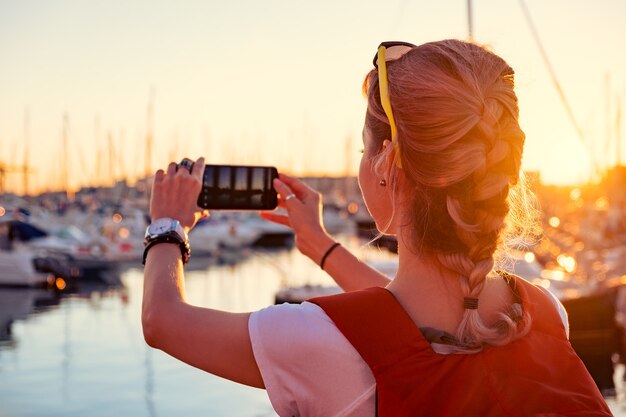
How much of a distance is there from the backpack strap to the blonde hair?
0.42 ft

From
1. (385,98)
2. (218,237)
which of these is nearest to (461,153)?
(385,98)

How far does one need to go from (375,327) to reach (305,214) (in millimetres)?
885

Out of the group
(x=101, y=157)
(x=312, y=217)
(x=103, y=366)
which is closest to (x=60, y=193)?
(x=101, y=157)

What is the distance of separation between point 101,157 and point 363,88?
66.1m

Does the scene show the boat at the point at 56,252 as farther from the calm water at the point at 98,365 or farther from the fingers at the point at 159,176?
the fingers at the point at 159,176

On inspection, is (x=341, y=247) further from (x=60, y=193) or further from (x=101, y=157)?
(x=60, y=193)

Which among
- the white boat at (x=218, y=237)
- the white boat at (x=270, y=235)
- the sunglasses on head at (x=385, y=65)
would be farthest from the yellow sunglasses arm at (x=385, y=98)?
the white boat at (x=270, y=235)

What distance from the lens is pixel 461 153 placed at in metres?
1.37

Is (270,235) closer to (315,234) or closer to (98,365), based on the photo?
(98,365)

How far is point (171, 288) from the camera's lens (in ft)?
Answer: 4.88

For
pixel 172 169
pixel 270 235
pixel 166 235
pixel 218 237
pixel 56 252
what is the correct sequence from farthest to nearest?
pixel 270 235 < pixel 218 237 < pixel 56 252 < pixel 172 169 < pixel 166 235

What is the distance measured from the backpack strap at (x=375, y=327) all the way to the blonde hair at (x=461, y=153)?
0.42 feet

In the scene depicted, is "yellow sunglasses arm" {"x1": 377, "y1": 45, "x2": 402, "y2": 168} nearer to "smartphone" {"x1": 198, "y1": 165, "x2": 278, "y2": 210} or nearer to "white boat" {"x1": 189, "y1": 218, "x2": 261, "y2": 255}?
"smartphone" {"x1": 198, "y1": 165, "x2": 278, "y2": 210}

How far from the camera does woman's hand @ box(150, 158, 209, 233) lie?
1.70m
